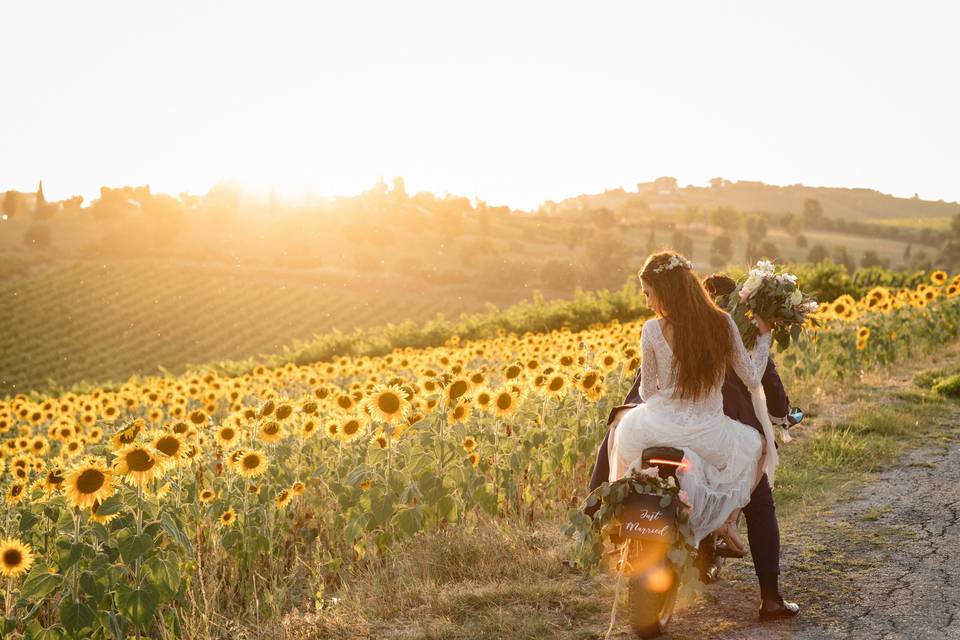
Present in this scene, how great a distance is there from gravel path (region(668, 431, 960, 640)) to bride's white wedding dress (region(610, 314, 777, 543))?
2.30 feet

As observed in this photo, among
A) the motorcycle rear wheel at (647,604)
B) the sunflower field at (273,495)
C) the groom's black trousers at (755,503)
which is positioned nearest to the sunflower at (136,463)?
the sunflower field at (273,495)

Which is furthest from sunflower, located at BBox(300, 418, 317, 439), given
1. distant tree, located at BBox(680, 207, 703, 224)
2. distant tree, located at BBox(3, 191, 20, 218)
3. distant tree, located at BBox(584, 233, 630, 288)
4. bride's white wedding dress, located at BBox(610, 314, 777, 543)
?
distant tree, located at BBox(680, 207, 703, 224)

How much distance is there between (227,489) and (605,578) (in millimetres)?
2615

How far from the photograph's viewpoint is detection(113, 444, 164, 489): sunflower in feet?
16.2

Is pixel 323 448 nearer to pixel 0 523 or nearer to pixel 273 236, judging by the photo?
pixel 0 523

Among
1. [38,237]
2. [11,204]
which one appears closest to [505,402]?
[38,237]

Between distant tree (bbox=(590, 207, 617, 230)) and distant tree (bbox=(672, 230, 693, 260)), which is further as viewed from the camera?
distant tree (bbox=(590, 207, 617, 230))

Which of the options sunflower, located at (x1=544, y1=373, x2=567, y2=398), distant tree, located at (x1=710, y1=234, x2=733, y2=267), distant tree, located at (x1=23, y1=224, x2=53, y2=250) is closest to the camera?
sunflower, located at (x1=544, y1=373, x2=567, y2=398)

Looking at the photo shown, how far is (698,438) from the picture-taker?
4504 mm

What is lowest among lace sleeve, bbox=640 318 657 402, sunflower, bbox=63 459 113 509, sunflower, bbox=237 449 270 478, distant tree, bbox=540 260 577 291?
distant tree, bbox=540 260 577 291

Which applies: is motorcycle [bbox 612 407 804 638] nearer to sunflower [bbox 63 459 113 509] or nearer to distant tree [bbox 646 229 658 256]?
sunflower [bbox 63 459 113 509]

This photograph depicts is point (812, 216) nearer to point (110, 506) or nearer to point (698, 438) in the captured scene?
point (698, 438)

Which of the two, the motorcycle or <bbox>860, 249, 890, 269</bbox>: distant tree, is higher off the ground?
the motorcycle

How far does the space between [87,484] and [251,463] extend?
60.0 inches
